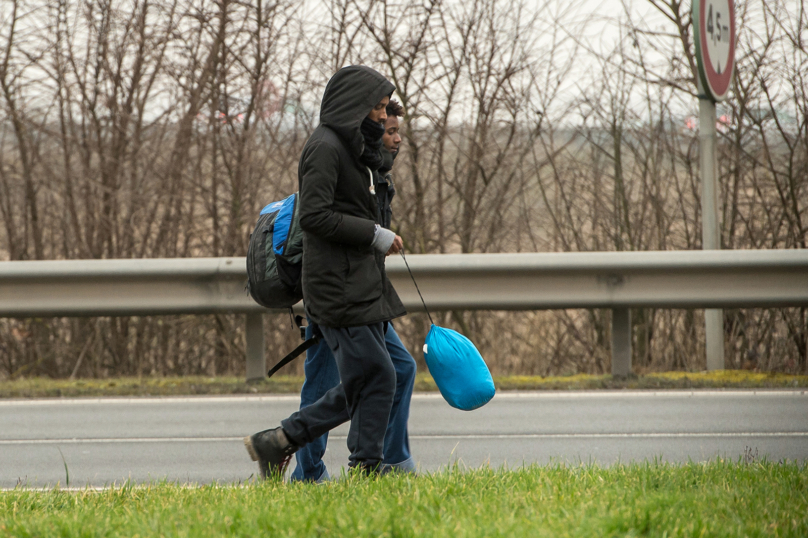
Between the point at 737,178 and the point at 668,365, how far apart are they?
2453 millimetres

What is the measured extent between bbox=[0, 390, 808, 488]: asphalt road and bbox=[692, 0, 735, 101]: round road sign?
2.96 meters

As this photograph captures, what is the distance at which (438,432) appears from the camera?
6285mm

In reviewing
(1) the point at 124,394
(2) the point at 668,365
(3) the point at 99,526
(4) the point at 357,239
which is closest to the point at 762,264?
(2) the point at 668,365

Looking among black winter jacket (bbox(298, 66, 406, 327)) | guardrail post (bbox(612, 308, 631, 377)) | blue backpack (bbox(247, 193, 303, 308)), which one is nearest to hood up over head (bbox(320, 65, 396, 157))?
black winter jacket (bbox(298, 66, 406, 327))

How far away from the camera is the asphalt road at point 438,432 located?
5.35 m

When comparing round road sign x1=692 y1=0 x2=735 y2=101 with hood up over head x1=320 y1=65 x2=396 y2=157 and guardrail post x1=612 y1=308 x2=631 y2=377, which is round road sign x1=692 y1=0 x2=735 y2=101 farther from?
hood up over head x1=320 y1=65 x2=396 y2=157

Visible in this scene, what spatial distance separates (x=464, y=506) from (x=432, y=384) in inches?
182

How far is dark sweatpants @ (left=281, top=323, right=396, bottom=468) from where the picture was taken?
13.1ft

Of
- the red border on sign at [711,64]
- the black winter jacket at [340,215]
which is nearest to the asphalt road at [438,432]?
the black winter jacket at [340,215]

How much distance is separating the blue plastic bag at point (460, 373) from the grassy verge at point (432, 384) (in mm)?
3702

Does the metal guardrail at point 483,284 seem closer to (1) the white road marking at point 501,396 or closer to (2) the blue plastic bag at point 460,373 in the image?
(1) the white road marking at point 501,396

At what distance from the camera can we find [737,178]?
1054cm

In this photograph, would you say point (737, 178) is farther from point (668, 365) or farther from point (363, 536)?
point (363, 536)

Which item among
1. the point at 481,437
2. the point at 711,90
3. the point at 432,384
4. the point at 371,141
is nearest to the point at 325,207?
the point at 371,141
